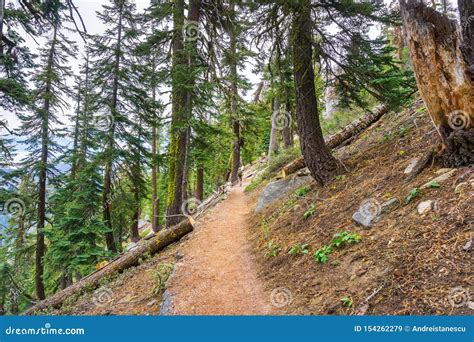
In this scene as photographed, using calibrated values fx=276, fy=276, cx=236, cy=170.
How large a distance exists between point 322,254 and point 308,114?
3812mm

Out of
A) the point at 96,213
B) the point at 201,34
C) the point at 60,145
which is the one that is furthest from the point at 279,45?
the point at 60,145

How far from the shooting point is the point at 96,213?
11992mm

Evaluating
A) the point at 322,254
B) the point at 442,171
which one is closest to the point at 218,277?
the point at 322,254

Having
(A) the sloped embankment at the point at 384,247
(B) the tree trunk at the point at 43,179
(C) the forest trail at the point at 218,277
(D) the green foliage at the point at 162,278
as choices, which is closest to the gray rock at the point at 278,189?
(C) the forest trail at the point at 218,277

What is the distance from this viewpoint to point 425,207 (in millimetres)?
3811

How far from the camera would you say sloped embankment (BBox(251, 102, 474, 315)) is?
2.89 m

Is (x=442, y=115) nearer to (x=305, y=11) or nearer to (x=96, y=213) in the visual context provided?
(x=305, y=11)

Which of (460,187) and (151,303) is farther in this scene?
(151,303)

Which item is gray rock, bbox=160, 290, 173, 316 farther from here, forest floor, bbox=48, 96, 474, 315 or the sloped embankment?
the sloped embankment

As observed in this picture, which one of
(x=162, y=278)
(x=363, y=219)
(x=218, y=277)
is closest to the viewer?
(x=363, y=219)

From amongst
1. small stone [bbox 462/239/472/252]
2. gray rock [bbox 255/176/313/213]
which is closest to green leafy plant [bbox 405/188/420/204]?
small stone [bbox 462/239/472/252]

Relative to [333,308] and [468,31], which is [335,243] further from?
[468,31]

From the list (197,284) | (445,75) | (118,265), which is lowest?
(197,284)

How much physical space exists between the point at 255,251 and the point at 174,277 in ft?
6.29
